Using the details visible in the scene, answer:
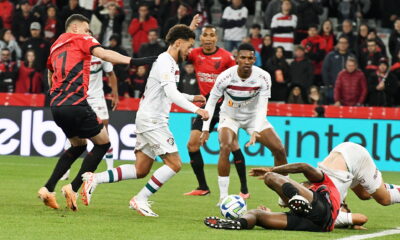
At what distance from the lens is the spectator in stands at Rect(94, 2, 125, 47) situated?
2345cm

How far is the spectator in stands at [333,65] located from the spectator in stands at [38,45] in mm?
6487

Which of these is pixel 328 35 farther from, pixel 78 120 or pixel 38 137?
pixel 78 120

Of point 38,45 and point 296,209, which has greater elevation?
point 38,45

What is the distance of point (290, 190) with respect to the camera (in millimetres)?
9086

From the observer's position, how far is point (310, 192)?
920cm

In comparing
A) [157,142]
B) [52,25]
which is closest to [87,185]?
[157,142]

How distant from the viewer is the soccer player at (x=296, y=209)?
9.13 meters

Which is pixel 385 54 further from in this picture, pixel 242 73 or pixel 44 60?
pixel 242 73

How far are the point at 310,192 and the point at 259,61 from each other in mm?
12915

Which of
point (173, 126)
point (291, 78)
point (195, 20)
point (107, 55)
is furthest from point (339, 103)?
point (107, 55)

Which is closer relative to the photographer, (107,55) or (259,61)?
(107,55)

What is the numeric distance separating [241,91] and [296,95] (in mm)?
7592

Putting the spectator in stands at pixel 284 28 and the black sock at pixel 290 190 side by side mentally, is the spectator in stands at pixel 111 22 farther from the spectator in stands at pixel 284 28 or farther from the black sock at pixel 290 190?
the black sock at pixel 290 190

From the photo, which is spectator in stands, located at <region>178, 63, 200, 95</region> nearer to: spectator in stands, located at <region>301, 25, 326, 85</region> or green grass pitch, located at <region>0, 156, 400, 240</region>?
spectator in stands, located at <region>301, 25, 326, 85</region>
